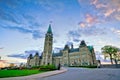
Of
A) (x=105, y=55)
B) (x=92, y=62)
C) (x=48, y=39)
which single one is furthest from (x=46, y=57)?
(x=105, y=55)

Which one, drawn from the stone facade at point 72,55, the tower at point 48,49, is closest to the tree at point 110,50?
the stone facade at point 72,55

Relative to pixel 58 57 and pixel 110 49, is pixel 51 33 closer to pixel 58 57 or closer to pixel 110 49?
pixel 58 57

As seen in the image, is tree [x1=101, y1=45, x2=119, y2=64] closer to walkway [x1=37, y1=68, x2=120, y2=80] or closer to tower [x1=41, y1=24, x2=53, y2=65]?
walkway [x1=37, y1=68, x2=120, y2=80]

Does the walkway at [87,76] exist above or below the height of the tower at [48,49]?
below

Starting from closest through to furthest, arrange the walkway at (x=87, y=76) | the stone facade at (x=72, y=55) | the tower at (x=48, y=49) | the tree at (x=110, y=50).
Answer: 1. the walkway at (x=87, y=76)
2. the tree at (x=110, y=50)
3. the stone facade at (x=72, y=55)
4. the tower at (x=48, y=49)

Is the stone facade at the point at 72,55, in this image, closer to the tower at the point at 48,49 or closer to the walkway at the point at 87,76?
the tower at the point at 48,49

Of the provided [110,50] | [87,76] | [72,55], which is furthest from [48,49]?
[87,76]

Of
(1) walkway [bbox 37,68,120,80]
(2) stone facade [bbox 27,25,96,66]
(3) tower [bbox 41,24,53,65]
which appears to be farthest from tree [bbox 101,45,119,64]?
(3) tower [bbox 41,24,53,65]

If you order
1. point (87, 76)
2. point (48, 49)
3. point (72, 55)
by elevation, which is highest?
point (48, 49)

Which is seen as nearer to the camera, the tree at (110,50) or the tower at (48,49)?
the tree at (110,50)

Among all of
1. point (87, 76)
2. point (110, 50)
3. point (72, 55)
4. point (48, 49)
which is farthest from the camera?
point (48, 49)

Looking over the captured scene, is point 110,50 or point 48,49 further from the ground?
point 48,49

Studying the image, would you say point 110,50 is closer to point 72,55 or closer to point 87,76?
point 72,55

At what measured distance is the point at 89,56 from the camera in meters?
92.9
